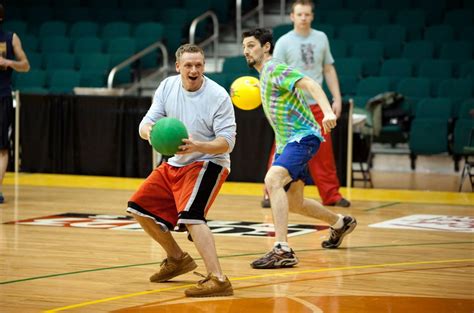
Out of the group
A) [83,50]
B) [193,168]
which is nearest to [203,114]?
[193,168]

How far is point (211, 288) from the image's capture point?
5.52 m

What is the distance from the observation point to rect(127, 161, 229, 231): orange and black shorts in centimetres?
568

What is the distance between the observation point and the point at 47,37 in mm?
17984

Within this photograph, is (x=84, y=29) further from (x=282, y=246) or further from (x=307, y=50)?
(x=282, y=246)

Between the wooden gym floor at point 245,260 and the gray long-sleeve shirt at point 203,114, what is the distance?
2.64ft

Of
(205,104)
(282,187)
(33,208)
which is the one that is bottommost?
(33,208)

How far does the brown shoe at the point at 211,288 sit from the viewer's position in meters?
5.53

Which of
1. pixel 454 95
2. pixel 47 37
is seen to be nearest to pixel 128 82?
pixel 47 37

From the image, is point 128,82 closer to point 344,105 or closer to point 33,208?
point 344,105

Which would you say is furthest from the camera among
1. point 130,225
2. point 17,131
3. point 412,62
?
point 412,62

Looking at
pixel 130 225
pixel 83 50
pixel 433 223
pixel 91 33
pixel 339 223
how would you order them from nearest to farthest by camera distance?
pixel 339 223
pixel 130 225
pixel 433 223
pixel 83 50
pixel 91 33

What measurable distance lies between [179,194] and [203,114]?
1.63 ft

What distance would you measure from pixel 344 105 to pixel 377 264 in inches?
211

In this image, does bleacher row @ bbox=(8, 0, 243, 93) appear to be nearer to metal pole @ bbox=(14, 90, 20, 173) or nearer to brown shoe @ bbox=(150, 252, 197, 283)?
metal pole @ bbox=(14, 90, 20, 173)
